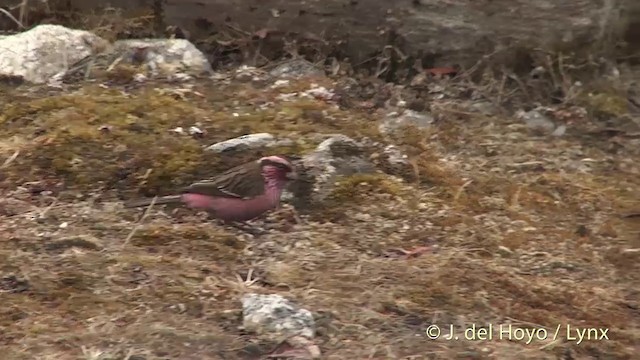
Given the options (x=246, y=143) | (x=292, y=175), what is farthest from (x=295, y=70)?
(x=292, y=175)

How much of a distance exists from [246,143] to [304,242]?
60 centimetres

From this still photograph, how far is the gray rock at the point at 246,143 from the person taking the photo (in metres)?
3.41

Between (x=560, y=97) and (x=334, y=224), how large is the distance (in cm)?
160

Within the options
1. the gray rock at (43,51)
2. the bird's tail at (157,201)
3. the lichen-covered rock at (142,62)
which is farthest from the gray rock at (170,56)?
the bird's tail at (157,201)

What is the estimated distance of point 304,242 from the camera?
117 inches

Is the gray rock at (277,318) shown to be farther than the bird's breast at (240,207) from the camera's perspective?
No

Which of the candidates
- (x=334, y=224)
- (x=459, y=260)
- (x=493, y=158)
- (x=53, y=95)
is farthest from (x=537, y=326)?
(x=53, y=95)

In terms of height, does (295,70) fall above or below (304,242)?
above

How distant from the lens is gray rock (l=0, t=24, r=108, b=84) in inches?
159

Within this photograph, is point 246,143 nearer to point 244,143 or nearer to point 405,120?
point 244,143

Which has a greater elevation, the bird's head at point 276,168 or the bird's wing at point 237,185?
the bird's head at point 276,168

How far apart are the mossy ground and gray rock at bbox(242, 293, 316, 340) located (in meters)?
0.04

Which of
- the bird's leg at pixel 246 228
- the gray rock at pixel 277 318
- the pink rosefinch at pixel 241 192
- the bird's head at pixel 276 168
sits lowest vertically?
the bird's leg at pixel 246 228

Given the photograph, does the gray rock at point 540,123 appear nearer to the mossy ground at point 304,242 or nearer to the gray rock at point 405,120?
the mossy ground at point 304,242
